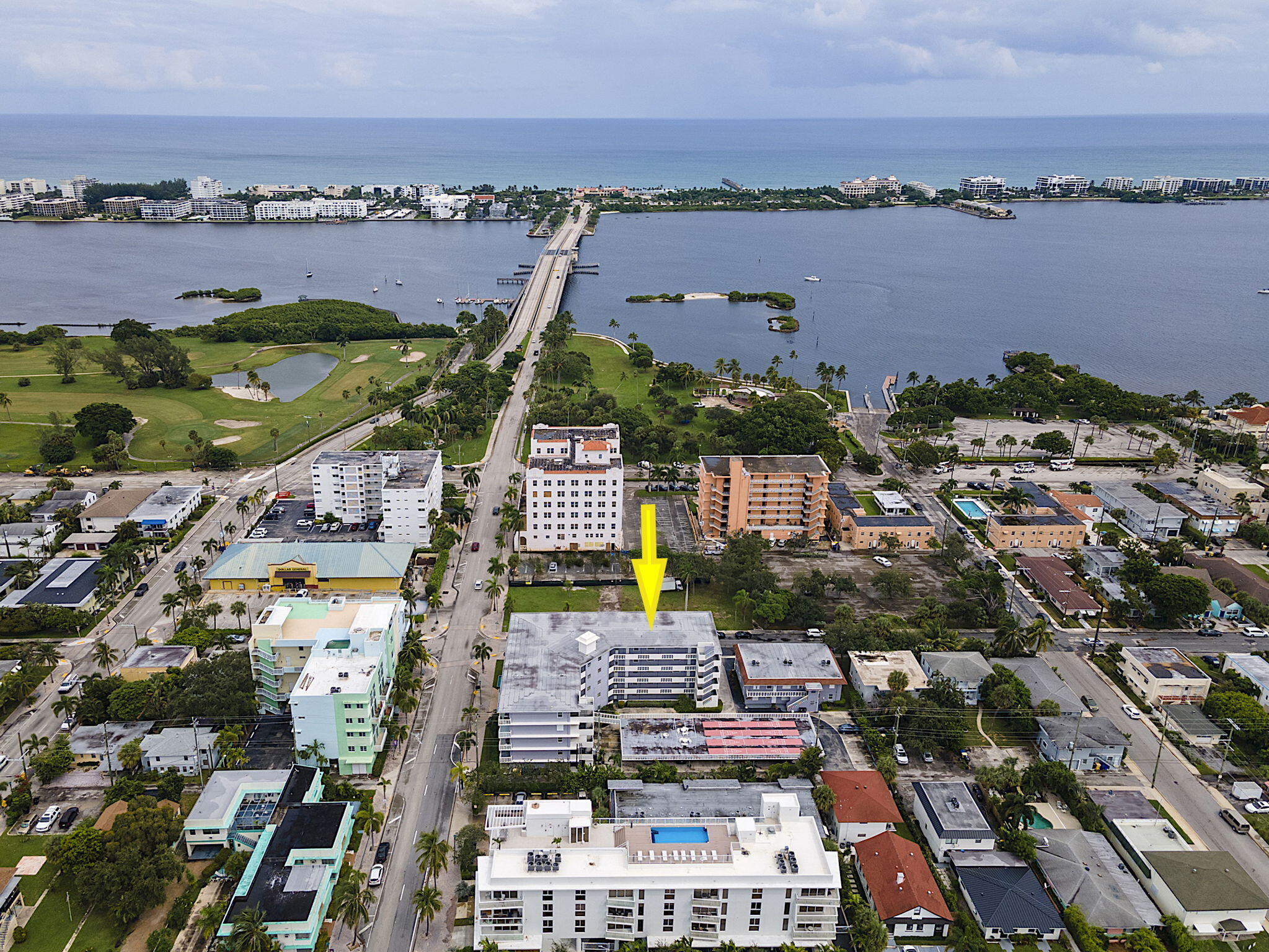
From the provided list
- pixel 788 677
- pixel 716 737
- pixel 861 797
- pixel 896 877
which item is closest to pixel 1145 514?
pixel 788 677

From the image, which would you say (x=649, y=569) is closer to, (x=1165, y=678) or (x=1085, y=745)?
(x=1085, y=745)

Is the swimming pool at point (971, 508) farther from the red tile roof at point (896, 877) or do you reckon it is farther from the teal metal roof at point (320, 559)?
the teal metal roof at point (320, 559)

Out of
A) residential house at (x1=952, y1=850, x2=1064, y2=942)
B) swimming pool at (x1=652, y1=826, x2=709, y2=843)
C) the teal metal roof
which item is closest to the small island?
the teal metal roof

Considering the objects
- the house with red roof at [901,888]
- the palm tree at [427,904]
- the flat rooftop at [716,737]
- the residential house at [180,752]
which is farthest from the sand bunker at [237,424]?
the house with red roof at [901,888]

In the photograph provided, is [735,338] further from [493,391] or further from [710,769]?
[710,769]

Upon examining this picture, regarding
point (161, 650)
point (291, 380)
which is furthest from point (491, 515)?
point (291, 380)
